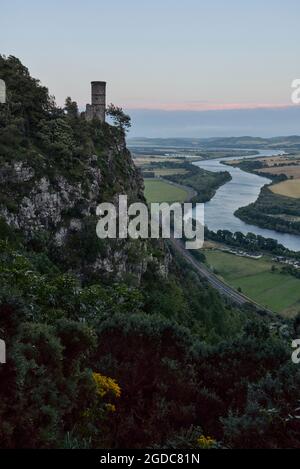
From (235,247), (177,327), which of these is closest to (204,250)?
(235,247)

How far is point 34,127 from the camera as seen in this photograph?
113ft

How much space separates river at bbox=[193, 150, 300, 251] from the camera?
105812mm

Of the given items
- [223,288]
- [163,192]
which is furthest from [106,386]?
[163,192]

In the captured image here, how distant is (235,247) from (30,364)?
275 ft

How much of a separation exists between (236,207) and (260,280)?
60.2m

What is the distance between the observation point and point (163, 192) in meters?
139

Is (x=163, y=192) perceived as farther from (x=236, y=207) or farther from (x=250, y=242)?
(x=250, y=242)

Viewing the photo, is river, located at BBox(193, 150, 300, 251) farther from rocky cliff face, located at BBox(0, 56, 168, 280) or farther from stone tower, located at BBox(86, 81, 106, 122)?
rocky cliff face, located at BBox(0, 56, 168, 280)

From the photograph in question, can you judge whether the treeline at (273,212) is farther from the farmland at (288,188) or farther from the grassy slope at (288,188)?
the grassy slope at (288,188)

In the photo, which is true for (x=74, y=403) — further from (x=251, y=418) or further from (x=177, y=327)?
(x=177, y=327)

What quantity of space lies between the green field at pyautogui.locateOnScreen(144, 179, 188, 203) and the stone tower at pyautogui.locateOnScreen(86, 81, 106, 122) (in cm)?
7499

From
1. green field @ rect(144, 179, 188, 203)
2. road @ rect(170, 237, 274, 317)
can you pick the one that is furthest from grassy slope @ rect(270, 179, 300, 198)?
road @ rect(170, 237, 274, 317)

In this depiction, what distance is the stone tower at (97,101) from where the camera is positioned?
43688mm

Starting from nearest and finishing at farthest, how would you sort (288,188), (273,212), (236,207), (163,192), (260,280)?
1. (260,280)
2. (273,212)
3. (236,207)
4. (163,192)
5. (288,188)
